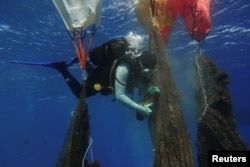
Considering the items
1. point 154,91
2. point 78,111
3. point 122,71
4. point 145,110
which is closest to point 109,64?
point 122,71

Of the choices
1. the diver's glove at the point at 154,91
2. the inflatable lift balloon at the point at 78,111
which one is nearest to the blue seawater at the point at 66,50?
the inflatable lift balloon at the point at 78,111

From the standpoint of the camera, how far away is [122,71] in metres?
7.22

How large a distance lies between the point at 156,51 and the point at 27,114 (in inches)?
1700

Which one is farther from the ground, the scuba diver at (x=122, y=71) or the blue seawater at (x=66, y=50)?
the blue seawater at (x=66, y=50)

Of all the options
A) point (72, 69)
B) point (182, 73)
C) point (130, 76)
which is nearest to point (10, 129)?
point (72, 69)

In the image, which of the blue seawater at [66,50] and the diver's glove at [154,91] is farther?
the blue seawater at [66,50]

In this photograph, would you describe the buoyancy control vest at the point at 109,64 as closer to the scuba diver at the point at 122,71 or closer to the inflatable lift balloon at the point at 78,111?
the scuba diver at the point at 122,71

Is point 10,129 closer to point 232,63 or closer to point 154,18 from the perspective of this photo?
point 232,63

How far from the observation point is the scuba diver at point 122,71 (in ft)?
23.2

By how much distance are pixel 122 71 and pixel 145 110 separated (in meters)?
1.07

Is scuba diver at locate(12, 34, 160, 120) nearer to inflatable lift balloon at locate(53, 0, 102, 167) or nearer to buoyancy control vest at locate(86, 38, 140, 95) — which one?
buoyancy control vest at locate(86, 38, 140, 95)

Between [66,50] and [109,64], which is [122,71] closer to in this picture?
[109,64]

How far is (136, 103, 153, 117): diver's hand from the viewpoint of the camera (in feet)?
22.6

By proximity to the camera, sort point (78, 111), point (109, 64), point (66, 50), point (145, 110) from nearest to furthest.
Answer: point (78, 111), point (145, 110), point (109, 64), point (66, 50)
